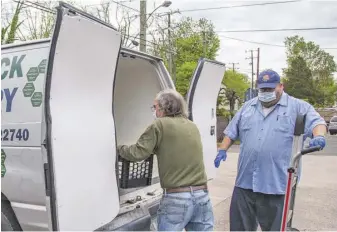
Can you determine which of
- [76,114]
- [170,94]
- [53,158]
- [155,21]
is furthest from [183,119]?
[155,21]

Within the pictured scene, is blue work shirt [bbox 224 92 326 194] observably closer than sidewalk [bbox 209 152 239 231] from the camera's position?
Yes

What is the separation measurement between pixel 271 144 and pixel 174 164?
886 mm

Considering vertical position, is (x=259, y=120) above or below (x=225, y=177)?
above

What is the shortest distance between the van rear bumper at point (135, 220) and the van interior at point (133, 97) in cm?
69

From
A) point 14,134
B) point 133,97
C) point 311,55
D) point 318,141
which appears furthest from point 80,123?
point 311,55

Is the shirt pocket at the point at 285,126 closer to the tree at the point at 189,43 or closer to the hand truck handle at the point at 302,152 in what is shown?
the hand truck handle at the point at 302,152

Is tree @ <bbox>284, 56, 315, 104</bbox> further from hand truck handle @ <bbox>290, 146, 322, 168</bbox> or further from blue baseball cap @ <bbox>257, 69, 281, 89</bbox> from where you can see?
hand truck handle @ <bbox>290, 146, 322, 168</bbox>

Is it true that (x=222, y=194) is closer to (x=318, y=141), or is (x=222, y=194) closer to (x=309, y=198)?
(x=309, y=198)

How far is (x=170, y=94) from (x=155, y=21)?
84.7ft

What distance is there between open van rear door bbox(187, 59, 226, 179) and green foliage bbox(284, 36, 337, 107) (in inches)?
2476

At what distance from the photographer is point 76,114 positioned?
2.93m

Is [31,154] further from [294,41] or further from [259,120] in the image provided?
[294,41]

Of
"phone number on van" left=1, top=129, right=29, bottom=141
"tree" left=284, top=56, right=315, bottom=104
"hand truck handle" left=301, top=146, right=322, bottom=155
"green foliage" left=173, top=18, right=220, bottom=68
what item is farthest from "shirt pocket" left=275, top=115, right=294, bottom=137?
"tree" left=284, top=56, right=315, bottom=104

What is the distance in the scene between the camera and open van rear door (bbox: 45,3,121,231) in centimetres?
274
